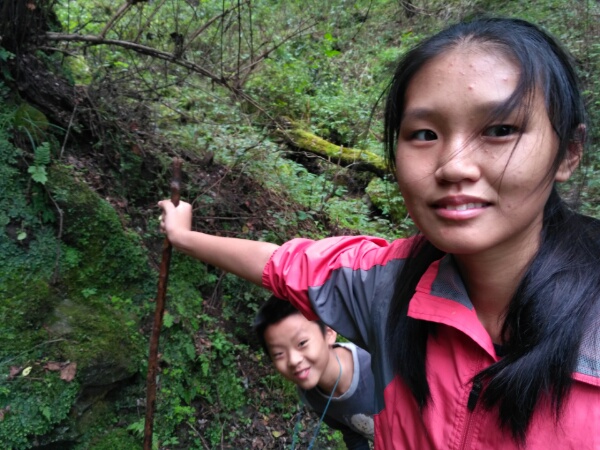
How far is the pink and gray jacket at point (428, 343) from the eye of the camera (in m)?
1.09

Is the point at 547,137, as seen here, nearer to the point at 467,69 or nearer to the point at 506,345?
the point at 467,69

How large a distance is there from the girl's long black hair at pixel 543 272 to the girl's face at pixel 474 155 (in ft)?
0.12

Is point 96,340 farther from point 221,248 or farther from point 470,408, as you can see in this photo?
point 470,408

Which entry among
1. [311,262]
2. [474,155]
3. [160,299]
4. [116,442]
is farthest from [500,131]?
[116,442]

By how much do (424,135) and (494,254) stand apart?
1.26ft

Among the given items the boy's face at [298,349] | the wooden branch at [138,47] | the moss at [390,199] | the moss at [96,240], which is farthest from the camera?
the moss at [390,199]

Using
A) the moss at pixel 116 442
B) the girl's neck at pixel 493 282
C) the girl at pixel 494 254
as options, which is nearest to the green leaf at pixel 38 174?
the moss at pixel 116 442

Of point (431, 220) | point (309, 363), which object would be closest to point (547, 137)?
point (431, 220)

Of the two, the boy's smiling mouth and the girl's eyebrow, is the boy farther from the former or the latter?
the girl's eyebrow

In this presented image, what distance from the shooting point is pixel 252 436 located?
387cm

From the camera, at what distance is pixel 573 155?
1236 millimetres

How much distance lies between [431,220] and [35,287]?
2.95m

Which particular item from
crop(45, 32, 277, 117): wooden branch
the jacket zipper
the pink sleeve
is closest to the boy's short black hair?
the pink sleeve

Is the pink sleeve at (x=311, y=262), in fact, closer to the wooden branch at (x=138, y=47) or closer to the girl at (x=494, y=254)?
the girl at (x=494, y=254)
